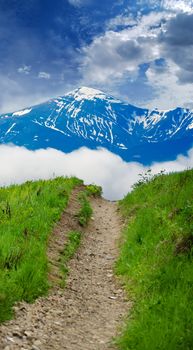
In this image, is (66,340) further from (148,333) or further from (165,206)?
(165,206)

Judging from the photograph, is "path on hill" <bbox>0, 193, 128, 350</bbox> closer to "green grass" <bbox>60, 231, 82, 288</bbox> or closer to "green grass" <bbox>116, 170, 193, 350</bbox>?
"green grass" <bbox>60, 231, 82, 288</bbox>

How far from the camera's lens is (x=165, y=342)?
23.9 feet

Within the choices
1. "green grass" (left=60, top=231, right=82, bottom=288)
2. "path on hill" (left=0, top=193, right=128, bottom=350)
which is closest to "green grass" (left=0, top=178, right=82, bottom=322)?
"path on hill" (left=0, top=193, right=128, bottom=350)

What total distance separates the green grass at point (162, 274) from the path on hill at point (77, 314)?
0.44 metres

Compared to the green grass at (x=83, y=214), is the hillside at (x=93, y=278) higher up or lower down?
lower down

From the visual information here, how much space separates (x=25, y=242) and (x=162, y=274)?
4122mm

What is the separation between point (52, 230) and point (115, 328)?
275 inches

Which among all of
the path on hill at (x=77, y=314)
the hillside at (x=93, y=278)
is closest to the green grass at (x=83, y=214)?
the hillside at (x=93, y=278)

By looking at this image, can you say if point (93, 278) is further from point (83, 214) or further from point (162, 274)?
point (83, 214)

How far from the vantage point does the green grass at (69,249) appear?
12.4 meters

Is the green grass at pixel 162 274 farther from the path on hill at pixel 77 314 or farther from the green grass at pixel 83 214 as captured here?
the green grass at pixel 83 214

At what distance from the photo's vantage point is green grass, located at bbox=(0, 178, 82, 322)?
9.55m

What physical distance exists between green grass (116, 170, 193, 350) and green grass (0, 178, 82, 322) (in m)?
2.26

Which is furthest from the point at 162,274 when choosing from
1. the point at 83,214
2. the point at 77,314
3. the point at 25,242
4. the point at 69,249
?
the point at 83,214
